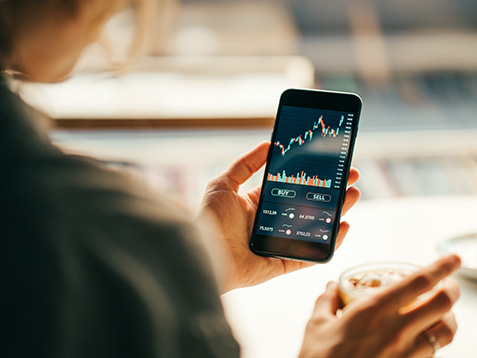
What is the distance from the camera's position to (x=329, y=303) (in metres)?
0.56

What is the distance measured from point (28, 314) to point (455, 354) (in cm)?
50

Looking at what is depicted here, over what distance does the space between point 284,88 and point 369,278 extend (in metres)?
1.58

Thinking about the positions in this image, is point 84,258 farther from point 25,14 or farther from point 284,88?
point 284,88

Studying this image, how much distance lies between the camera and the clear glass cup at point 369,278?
0.55m

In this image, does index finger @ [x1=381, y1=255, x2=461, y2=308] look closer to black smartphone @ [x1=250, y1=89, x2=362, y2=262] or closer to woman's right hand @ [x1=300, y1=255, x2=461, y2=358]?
woman's right hand @ [x1=300, y1=255, x2=461, y2=358]

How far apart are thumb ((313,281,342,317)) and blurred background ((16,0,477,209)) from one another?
124 centimetres

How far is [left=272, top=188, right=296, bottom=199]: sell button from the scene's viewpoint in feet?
2.45

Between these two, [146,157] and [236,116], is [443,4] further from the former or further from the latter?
[146,157]

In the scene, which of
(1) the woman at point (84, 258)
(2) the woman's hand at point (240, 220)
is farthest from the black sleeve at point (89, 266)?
(2) the woman's hand at point (240, 220)

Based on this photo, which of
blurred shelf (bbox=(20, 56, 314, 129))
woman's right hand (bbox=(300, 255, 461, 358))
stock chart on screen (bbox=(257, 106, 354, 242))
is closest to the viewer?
woman's right hand (bbox=(300, 255, 461, 358))

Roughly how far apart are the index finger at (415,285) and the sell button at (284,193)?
0.27 m

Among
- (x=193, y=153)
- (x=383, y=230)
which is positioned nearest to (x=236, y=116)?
(x=193, y=153)

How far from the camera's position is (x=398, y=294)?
50 centimetres

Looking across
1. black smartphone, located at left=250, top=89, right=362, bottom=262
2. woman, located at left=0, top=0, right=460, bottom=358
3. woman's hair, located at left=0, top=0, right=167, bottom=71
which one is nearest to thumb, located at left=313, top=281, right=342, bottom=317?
black smartphone, located at left=250, top=89, right=362, bottom=262
